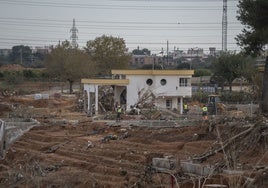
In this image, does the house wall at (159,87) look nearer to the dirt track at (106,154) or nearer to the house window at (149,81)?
the house window at (149,81)

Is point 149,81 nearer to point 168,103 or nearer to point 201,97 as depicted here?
point 168,103

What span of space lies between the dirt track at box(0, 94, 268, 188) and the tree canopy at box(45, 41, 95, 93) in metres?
33.9

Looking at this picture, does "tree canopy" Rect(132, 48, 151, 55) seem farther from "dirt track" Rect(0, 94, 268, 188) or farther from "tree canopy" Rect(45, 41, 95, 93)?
"dirt track" Rect(0, 94, 268, 188)

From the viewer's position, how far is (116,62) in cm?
7988

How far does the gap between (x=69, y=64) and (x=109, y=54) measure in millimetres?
10536

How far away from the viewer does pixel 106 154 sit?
26578 mm

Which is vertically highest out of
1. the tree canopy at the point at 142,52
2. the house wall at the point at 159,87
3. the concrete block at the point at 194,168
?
the tree canopy at the point at 142,52

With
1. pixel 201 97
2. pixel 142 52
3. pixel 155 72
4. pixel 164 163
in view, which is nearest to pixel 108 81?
pixel 155 72

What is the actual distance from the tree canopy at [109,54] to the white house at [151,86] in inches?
1169

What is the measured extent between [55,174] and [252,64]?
5337 centimetres

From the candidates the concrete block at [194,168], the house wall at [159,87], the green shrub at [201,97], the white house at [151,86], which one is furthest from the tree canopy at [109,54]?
the concrete block at [194,168]

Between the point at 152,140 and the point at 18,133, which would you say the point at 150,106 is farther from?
the point at 152,140

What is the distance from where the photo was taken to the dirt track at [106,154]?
778 inches

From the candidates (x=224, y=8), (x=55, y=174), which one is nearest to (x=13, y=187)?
(x=55, y=174)
